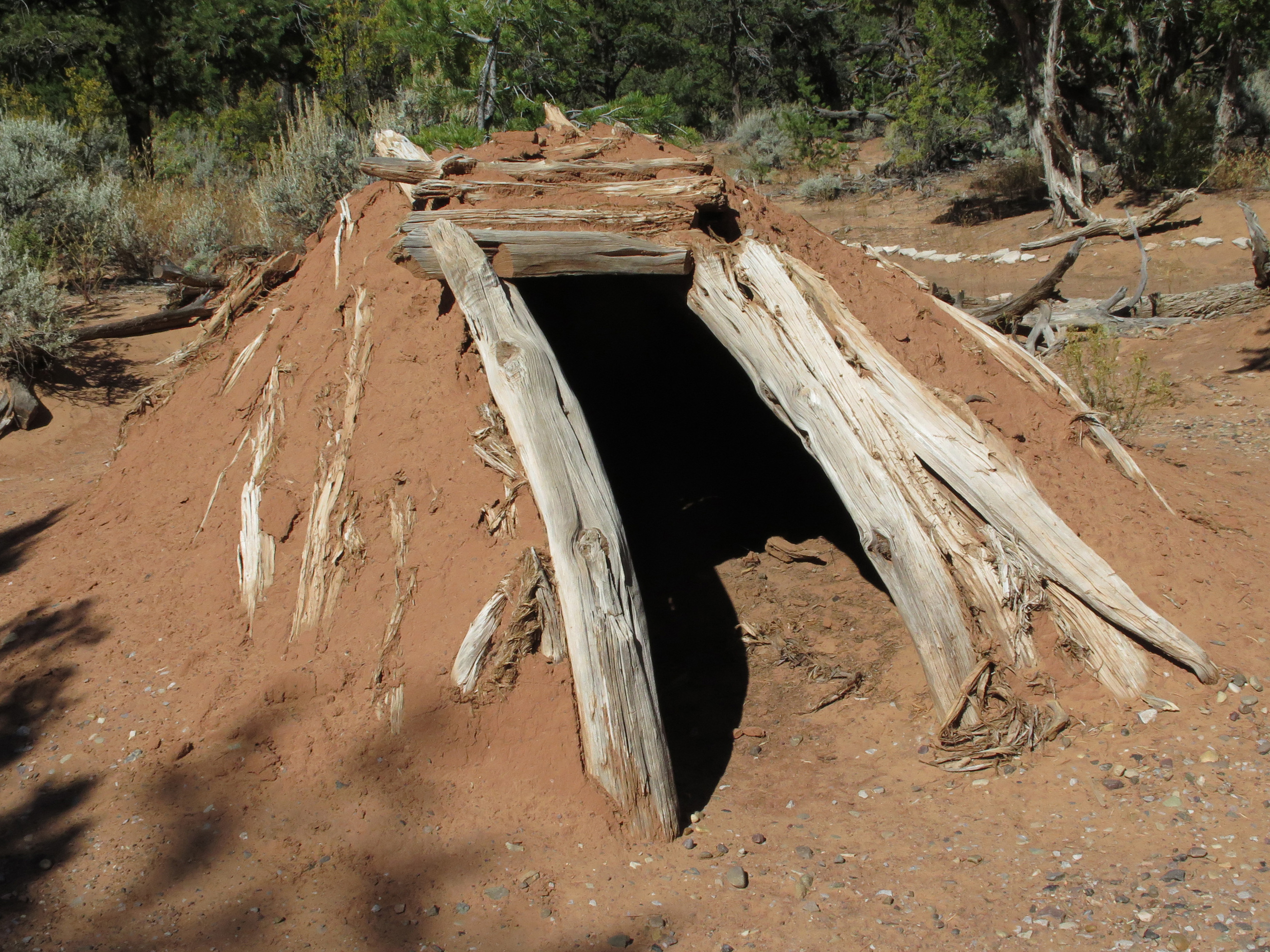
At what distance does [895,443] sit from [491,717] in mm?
1816

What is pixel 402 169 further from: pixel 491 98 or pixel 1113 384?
pixel 491 98

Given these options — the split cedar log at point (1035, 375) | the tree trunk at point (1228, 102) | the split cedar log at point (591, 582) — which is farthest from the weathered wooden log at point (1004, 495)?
the tree trunk at point (1228, 102)

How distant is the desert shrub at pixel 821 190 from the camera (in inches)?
696

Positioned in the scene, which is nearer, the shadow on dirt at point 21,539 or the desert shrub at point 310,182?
the shadow on dirt at point 21,539

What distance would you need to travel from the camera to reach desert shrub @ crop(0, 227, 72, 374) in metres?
7.03

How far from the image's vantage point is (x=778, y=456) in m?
5.84

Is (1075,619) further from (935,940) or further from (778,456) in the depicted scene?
(778,456)

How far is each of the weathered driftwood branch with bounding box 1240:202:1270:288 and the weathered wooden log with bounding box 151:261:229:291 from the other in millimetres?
8173

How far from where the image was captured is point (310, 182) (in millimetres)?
10070

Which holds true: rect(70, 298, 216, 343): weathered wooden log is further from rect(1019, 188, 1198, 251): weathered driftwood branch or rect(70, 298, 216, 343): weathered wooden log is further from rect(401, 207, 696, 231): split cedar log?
rect(1019, 188, 1198, 251): weathered driftwood branch

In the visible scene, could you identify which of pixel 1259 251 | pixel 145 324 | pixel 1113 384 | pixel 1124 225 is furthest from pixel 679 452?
pixel 1124 225

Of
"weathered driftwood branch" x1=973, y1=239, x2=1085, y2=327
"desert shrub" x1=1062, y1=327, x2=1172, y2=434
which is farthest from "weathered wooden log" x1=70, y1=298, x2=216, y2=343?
"weathered driftwood branch" x1=973, y1=239, x2=1085, y2=327

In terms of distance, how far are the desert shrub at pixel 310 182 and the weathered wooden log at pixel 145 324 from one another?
1460 mm

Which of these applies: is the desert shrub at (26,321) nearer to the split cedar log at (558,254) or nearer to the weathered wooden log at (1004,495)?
the split cedar log at (558,254)
